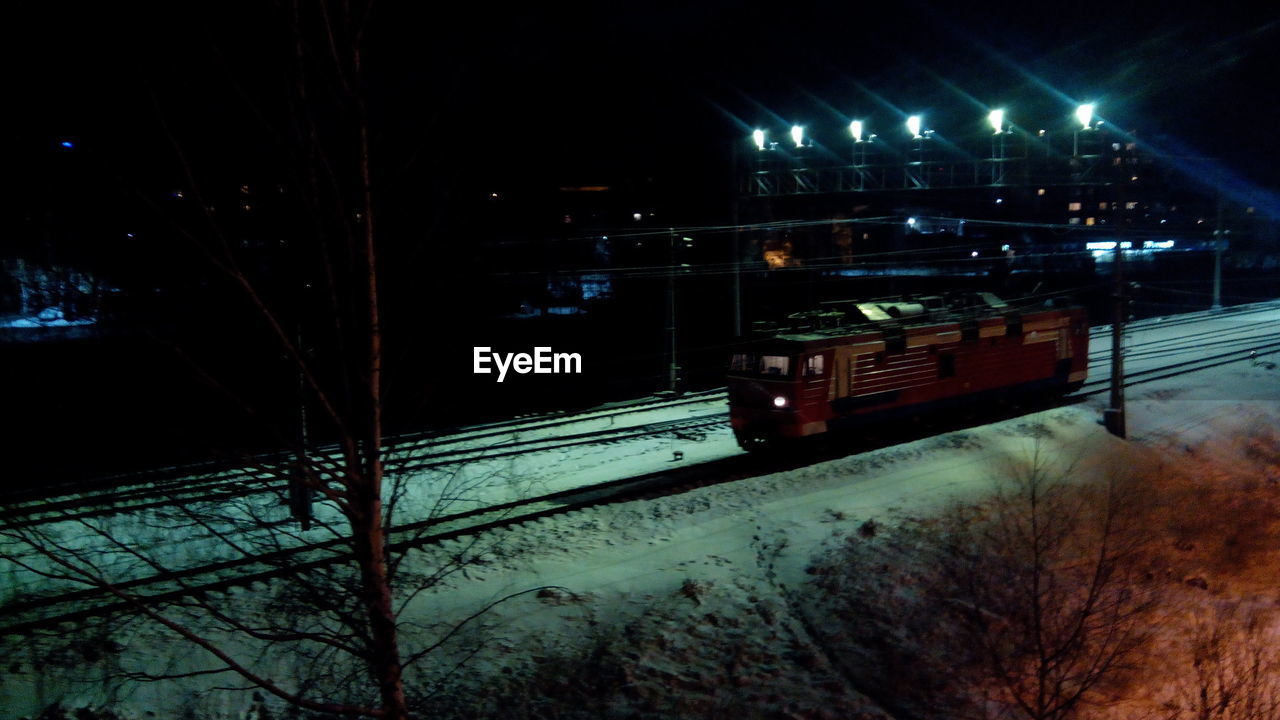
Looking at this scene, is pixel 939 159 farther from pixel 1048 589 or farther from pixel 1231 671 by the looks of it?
pixel 1231 671

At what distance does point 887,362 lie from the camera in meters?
17.6

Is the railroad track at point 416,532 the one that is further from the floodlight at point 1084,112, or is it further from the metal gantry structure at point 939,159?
the floodlight at point 1084,112

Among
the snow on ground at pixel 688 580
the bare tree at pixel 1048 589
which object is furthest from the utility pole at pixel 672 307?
the bare tree at pixel 1048 589

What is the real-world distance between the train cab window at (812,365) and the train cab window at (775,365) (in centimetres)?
35

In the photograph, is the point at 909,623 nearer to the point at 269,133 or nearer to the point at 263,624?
the point at 263,624

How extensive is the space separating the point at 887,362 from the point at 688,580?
8.77 meters

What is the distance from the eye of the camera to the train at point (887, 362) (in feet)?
53.9

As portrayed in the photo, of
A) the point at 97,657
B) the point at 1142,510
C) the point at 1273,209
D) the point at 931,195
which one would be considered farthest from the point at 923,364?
the point at 1273,209

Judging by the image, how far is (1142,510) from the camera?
53.3 feet

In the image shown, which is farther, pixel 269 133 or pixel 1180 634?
pixel 1180 634

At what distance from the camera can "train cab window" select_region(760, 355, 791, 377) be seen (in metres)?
16.4

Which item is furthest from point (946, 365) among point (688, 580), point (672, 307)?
point (688, 580)

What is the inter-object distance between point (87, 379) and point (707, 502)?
97.3ft

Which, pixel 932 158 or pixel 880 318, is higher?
pixel 932 158
